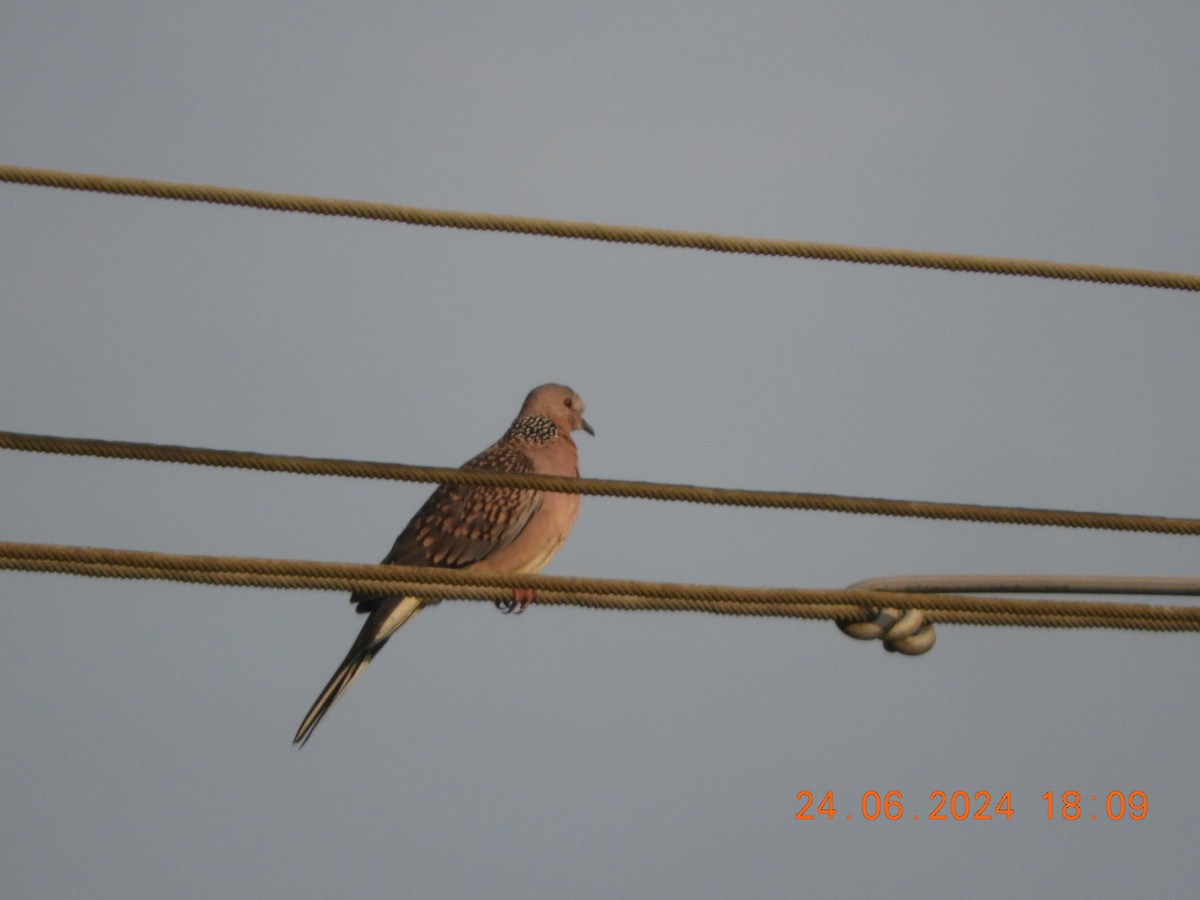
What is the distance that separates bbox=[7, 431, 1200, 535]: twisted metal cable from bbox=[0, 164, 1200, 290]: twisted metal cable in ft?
2.04

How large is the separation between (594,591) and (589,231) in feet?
3.07

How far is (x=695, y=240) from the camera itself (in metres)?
4.11

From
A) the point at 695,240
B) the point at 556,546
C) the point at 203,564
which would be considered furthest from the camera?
the point at 556,546

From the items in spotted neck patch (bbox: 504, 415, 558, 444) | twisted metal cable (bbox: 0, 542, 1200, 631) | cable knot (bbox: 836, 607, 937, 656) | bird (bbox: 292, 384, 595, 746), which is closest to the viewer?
twisted metal cable (bbox: 0, 542, 1200, 631)

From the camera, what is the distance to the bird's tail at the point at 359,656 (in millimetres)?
6160

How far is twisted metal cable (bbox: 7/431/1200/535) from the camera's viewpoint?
3578 millimetres

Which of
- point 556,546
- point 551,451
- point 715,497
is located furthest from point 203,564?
point 551,451

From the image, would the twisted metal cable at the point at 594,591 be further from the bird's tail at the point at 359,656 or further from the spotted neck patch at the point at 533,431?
the spotted neck patch at the point at 533,431

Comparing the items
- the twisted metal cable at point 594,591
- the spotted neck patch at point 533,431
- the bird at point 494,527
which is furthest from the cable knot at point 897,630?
the spotted neck patch at point 533,431

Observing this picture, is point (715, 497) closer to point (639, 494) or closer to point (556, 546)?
point (639, 494)

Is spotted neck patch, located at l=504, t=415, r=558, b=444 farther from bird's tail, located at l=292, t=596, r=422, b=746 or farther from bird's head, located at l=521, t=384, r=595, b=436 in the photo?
bird's tail, located at l=292, t=596, r=422, b=746

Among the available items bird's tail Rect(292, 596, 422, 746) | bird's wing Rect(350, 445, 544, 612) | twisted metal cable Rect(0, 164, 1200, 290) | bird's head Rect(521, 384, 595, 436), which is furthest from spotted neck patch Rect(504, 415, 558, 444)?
twisted metal cable Rect(0, 164, 1200, 290)

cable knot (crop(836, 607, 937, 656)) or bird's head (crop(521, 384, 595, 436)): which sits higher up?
bird's head (crop(521, 384, 595, 436))

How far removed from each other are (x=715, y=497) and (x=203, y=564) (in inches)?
43.9
